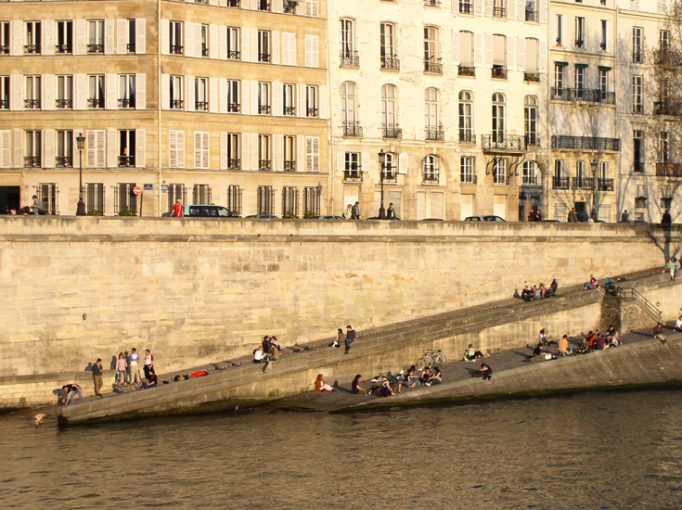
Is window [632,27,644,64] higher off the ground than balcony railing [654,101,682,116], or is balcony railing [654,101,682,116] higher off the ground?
window [632,27,644,64]

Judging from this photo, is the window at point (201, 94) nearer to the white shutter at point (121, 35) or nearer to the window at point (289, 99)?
the white shutter at point (121, 35)

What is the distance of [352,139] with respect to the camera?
64812 millimetres

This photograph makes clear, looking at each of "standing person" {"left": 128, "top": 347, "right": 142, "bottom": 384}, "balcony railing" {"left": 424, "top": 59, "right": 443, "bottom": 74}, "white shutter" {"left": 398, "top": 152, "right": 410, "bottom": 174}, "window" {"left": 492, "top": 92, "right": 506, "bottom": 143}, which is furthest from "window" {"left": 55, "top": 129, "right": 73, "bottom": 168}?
"window" {"left": 492, "top": 92, "right": 506, "bottom": 143}

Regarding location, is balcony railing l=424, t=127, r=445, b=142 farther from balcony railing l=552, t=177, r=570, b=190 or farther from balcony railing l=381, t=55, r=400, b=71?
balcony railing l=552, t=177, r=570, b=190

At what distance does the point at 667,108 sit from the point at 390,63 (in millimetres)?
14232

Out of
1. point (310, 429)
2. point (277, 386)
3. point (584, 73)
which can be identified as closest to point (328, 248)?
point (277, 386)

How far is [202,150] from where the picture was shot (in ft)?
199

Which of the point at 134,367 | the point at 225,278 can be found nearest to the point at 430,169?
the point at 225,278

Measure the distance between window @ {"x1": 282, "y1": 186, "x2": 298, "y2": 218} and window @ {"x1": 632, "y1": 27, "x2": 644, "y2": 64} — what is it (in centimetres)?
2161

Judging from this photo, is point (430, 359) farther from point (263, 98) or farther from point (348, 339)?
point (263, 98)

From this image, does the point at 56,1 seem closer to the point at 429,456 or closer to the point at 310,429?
the point at 310,429

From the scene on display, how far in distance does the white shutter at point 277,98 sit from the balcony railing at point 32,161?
10.8 m

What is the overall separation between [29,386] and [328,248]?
13193 millimetres

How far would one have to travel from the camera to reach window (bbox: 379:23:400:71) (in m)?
65.7
